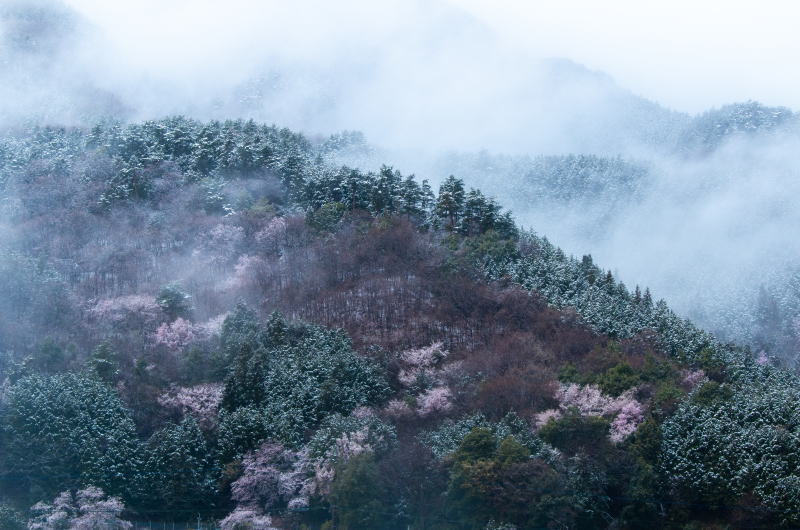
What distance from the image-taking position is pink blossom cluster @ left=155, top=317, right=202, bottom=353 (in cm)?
4731

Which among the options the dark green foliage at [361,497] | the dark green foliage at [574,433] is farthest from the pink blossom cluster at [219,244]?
the dark green foliage at [574,433]

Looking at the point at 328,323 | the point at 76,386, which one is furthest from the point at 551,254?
the point at 76,386

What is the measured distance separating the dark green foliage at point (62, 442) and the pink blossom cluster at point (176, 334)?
23.4ft

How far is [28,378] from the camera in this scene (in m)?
41.0

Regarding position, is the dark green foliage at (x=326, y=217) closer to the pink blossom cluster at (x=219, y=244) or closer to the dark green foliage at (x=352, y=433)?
the pink blossom cluster at (x=219, y=244)

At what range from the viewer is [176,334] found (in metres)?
47.9

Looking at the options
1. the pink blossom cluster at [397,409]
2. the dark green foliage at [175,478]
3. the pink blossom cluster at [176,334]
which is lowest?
the dark green foliage at [175,478]

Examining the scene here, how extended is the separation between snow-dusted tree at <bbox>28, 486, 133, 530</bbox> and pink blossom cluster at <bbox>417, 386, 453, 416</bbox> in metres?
13.1

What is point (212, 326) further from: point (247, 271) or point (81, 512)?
point (81, 512)

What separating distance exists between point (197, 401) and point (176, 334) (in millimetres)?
6175

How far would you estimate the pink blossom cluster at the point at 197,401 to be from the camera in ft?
138

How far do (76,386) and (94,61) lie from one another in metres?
60.2

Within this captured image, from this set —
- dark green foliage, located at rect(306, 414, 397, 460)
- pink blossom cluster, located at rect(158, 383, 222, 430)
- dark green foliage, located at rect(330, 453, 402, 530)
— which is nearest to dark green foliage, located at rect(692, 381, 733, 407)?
dark green foliage, located at rect(306, 414, 397, 460)

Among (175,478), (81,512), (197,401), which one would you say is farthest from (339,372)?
(81,512)
